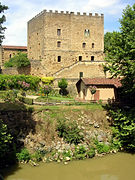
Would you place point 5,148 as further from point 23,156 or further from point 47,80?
point 47,80

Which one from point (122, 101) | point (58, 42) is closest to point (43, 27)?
point (58, 42)

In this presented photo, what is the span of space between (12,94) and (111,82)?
1224cm

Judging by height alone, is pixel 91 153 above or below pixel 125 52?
below

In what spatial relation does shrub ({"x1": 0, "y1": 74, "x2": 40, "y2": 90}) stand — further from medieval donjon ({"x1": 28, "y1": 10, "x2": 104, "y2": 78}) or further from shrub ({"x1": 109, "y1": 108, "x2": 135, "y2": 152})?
shrub ({"x1": 109, "y1": 108, "x2": 135, "y2": 152})

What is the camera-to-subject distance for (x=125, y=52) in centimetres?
2008

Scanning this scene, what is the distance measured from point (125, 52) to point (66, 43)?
20842mm

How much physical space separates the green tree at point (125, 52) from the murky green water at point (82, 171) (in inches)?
269

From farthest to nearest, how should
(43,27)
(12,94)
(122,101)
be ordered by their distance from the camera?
(43,27) → (122,101) → (12,94)

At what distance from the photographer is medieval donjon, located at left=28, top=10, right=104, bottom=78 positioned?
3672 centimetres

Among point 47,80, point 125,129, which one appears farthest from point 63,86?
point 125,129

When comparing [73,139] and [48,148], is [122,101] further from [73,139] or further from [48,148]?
[48,148]

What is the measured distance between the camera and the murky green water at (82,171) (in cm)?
1612

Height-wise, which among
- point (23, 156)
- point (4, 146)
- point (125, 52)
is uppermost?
point (125, 52)

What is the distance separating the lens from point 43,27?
38.1m
